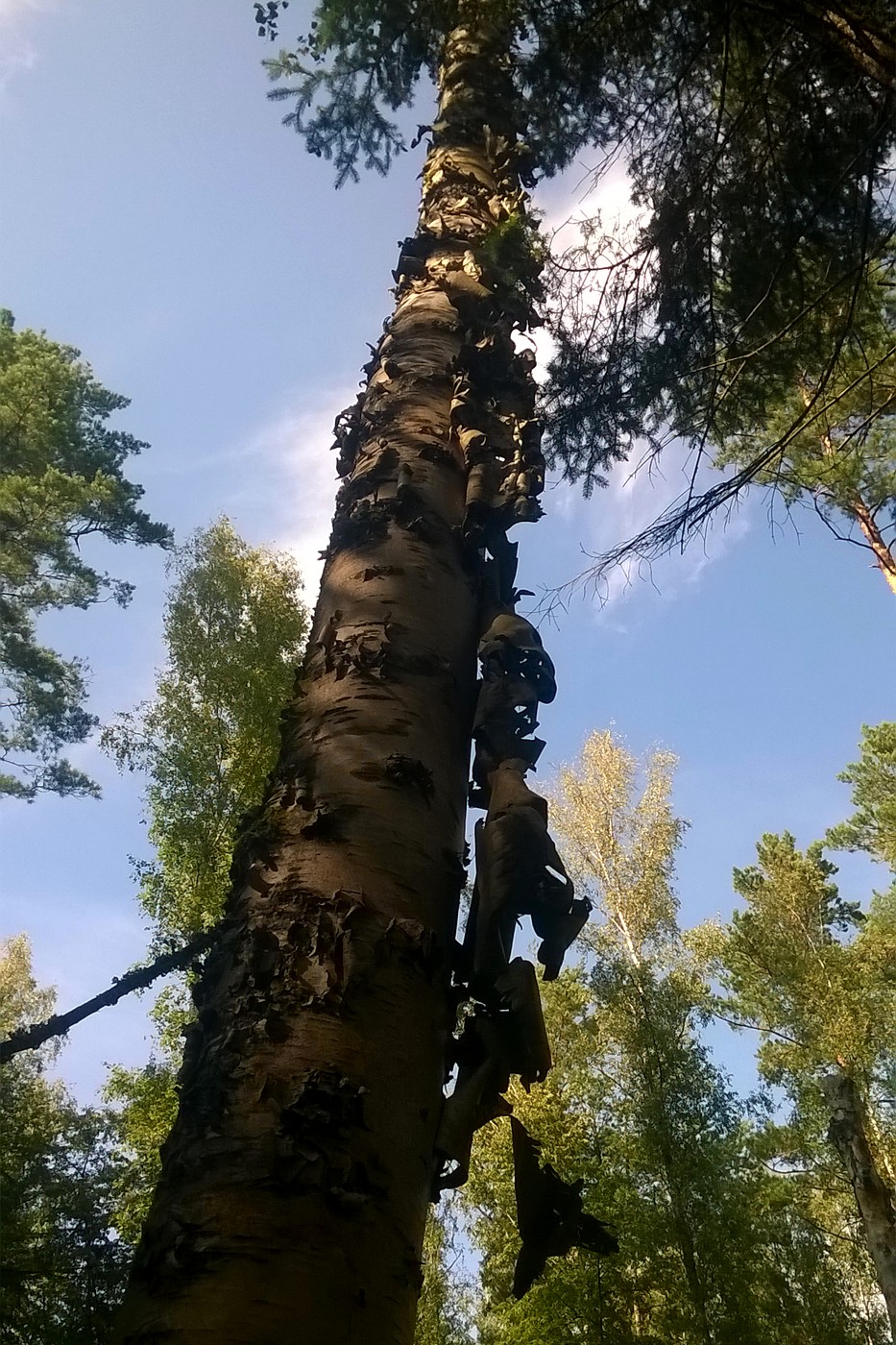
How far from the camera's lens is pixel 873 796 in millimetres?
18516

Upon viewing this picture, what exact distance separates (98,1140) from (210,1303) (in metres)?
8.47

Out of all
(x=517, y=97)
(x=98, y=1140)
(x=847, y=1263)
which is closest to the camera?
(x=517, y=97)

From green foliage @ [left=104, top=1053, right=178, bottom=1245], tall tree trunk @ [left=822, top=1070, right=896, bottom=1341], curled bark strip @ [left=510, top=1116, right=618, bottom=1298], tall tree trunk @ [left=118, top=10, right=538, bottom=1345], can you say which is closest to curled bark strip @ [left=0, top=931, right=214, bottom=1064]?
tall tree trunk @ [left=118, top=10, right=538, bottom=1345]

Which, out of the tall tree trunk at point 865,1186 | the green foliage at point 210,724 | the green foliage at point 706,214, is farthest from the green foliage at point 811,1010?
the green foliage at point 706,214

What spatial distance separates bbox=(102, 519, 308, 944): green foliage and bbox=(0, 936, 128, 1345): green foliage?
1.89m

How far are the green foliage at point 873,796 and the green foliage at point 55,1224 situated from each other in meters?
15.5

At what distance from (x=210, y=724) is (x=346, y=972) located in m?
8.37

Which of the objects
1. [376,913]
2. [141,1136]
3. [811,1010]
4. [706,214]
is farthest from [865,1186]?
[376,913]

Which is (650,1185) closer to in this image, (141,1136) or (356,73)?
(141,1136)

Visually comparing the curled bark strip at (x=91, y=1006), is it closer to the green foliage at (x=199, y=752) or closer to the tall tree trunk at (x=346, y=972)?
the tall tree trunk at (x=346, y=972)

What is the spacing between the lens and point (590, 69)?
11.6ft

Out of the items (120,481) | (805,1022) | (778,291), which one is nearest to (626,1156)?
(805,1022)

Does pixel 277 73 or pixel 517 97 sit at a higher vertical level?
pixel 277 73

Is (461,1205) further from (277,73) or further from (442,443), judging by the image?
(277,73)
